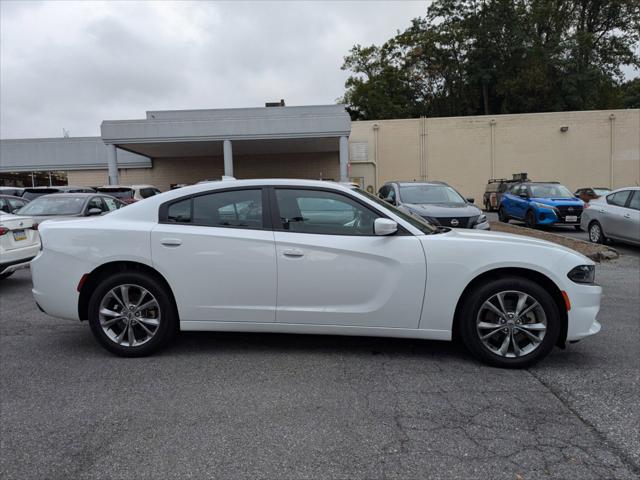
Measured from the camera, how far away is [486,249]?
4.05 metres

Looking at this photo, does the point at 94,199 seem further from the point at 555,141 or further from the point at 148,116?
the point at 555,141

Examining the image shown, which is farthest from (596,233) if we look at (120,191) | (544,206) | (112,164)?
(112,164)

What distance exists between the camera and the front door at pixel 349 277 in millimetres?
4066

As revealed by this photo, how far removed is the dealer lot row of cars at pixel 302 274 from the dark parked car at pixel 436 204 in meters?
5.15

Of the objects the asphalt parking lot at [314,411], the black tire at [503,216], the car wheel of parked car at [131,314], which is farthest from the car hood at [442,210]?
the black tire at [503,216]

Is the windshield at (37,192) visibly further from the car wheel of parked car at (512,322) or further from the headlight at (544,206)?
the car wheel of parked car at (512,322)

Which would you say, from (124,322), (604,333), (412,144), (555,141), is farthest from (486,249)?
(555,141)

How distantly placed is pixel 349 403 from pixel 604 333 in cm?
327

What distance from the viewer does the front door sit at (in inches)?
160

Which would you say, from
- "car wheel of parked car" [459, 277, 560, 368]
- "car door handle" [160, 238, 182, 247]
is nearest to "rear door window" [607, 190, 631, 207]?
"car wheel of parked car" [459, 277, 560, 368]

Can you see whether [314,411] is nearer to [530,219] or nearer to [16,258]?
[16,258]

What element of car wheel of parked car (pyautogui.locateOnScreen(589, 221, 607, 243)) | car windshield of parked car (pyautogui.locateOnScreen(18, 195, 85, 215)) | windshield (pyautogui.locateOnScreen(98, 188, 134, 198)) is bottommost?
car wheel of parked car (pyautogui.locateOnScreen(589, 221, 607, 243))

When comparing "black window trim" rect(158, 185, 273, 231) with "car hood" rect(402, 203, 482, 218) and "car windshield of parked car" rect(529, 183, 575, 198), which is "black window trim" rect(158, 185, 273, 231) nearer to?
"car hood" rect(402, 203, 482, 218)

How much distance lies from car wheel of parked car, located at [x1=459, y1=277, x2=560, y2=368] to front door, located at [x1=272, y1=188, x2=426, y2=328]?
1.59 ft
